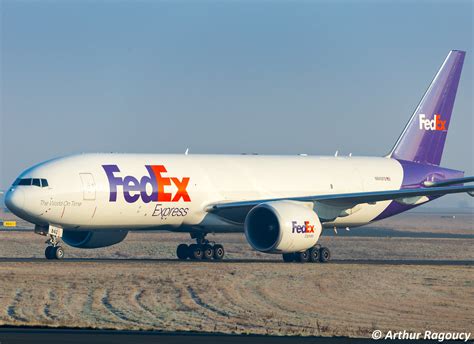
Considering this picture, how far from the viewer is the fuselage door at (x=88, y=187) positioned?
3803 centimetres

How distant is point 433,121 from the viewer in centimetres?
5069

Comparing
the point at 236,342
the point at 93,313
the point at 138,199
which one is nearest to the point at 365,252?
the point at 138,199

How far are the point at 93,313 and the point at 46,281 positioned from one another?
6.05 m

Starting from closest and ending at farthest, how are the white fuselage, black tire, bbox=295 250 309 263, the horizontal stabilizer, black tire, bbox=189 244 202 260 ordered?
the white fuselage < black tire, bbox=295 250 309 263 < black tire, bbox=189 244 202 260 < the horizontal stabilizer

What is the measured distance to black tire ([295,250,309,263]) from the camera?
41500 millimetres

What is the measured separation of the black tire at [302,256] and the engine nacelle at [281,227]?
1.62 meters

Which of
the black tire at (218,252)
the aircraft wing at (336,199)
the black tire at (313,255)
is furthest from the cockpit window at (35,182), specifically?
the black tire at (313,255)

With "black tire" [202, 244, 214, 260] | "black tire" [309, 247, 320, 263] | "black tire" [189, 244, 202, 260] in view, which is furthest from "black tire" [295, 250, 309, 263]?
"black tire" [189, 244, 202, 260]

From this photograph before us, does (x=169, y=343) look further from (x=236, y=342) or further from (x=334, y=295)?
(x=334, y=295)

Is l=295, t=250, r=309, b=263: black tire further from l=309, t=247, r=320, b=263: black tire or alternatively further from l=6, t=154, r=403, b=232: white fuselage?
l=6, t=154, r=403, b=232: white fuselage

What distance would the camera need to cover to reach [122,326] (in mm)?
22531

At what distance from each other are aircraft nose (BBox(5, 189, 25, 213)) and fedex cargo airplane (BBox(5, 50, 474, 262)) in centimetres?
3

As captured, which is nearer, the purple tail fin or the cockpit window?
the cockpit window

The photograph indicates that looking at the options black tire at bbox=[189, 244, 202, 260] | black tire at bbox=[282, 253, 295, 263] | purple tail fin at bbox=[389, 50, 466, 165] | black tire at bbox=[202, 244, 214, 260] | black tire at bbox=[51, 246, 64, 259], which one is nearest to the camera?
black tire at bbox=[51, 246, 64, 259]
